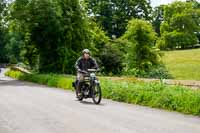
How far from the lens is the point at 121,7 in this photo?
101 meters

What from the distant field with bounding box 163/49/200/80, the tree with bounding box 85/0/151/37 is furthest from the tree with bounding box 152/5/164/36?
the distant field with bounding box 163/49/200/80

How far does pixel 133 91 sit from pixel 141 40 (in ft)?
97.2

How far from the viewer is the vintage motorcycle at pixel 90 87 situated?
17.2m

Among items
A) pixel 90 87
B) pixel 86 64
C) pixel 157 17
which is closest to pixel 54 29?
pixel 86 64

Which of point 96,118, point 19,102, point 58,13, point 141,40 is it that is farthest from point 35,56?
point 96,118

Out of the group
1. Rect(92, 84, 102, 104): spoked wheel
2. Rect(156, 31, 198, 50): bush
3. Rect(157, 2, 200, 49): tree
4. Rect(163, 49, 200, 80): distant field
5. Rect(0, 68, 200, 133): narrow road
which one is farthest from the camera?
Rect(157, 2, 200, 49): tree

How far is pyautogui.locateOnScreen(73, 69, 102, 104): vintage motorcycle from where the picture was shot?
56.6 ft

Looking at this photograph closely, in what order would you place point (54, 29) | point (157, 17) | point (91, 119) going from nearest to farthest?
point (91, 119)
point (54, 29)
point (157, 17)

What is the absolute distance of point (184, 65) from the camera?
6462 cm

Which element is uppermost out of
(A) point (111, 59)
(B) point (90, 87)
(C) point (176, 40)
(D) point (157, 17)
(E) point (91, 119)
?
(D) point (157, 17)

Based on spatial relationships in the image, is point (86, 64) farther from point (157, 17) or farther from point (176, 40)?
point (157, 17)

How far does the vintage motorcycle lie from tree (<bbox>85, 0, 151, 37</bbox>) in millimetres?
79474

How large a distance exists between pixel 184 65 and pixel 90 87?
48177 mm

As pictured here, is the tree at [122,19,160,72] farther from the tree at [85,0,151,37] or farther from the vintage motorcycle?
the tree at [85,0,151,37]
